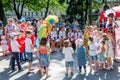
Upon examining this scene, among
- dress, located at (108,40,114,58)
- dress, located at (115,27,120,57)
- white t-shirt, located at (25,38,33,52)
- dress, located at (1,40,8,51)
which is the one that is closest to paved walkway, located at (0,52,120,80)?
dress, located at (108,40,114,58)

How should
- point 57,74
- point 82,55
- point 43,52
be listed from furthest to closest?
point 57,74
point 82,55
point 43,52

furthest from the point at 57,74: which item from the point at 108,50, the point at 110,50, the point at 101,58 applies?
the point at 110,50

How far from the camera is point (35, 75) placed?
13.0 meters

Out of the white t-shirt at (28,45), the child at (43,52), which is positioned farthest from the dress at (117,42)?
the white t-shirt at (28,45)

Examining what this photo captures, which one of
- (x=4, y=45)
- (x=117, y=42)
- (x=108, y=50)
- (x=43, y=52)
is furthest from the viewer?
(x=4, y=45)

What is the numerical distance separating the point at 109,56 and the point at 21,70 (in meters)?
3.57

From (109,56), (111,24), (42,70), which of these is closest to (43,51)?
(42,70)

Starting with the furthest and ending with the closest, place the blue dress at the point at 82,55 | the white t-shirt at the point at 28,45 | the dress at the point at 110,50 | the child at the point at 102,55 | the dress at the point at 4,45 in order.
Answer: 1. the dress at the point at 4,45
2. the dress at the point at 110,50
3. the child at the point at 102,55
4. the white t-shirt at the point at 28,45
5. the blue dress at the point at 82,55

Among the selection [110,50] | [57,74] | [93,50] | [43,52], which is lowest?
[57,74]

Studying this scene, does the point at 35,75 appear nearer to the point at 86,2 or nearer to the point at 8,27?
the point at 8,27

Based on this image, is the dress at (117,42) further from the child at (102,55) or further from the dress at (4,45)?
the dress at (4,45)

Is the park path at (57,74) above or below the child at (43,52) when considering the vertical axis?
below

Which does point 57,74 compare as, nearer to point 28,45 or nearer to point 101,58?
point 28,45

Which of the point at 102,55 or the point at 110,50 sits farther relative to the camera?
the point at 110,50
